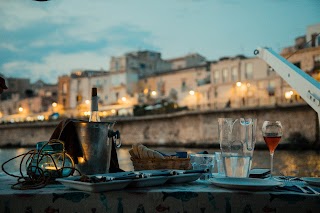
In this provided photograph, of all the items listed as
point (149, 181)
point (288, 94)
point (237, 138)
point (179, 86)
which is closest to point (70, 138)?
point (149, 181)

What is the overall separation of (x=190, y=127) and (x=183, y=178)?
A: 2988 cm

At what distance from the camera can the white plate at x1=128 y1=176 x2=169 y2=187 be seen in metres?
1.43

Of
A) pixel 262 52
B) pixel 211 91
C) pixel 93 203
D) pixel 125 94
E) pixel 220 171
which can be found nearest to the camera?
pixel 93 203

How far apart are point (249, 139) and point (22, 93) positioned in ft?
216

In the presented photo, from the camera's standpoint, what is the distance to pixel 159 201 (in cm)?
137

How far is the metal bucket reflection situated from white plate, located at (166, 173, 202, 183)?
33 cm

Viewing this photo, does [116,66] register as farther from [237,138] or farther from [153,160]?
[237,138]

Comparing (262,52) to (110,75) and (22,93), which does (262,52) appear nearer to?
(110,75)

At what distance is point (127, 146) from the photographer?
3616cm

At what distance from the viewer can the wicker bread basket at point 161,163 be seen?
181 centimetres

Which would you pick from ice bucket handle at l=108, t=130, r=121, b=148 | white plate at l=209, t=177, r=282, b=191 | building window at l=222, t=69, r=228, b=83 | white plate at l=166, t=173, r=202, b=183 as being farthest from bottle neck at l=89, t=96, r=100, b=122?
building window at l=222, t=69, r=228, b=83

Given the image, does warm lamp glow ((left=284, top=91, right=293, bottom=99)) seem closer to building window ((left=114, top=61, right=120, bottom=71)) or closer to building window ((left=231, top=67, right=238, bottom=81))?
building window ((left=231, top=67, right=238, bottom=81))

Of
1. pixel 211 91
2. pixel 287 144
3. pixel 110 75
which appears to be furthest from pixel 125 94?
pixel 287 144

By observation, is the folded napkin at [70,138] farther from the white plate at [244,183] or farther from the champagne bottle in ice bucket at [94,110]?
the white plate at [244,183]
